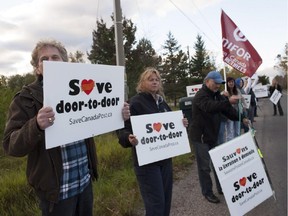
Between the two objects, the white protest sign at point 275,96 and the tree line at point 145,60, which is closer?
the white protest sign at point 275,96

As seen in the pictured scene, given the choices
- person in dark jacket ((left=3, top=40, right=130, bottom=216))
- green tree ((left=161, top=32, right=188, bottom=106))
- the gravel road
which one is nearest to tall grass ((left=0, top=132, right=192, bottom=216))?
the gravel road

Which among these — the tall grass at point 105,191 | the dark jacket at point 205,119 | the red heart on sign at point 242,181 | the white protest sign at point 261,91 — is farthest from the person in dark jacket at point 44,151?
the white protest sign at point 261,91

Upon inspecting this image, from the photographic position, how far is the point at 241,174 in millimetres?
4070

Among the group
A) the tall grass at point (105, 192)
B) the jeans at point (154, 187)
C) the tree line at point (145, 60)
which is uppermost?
the tree line at point (145, 60)

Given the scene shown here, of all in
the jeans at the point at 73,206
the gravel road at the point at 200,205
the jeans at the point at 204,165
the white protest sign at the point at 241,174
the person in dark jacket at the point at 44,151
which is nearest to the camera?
the person in dark jacket at the point at 44,151

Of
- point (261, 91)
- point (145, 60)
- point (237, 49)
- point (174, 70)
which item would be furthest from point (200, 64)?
point (237, 49)

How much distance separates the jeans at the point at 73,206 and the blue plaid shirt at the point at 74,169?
0.05m

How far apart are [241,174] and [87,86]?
2575mm

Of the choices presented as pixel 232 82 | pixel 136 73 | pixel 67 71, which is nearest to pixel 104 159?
pixel 232 82

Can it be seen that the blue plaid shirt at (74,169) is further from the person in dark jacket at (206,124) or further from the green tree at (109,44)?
the green tree at (109,44)

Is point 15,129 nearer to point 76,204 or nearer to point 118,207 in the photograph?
point 76,204

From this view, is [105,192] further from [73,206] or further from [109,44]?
[109,44]

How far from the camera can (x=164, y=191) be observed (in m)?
3.38

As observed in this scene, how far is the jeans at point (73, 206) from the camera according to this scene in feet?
7.46
